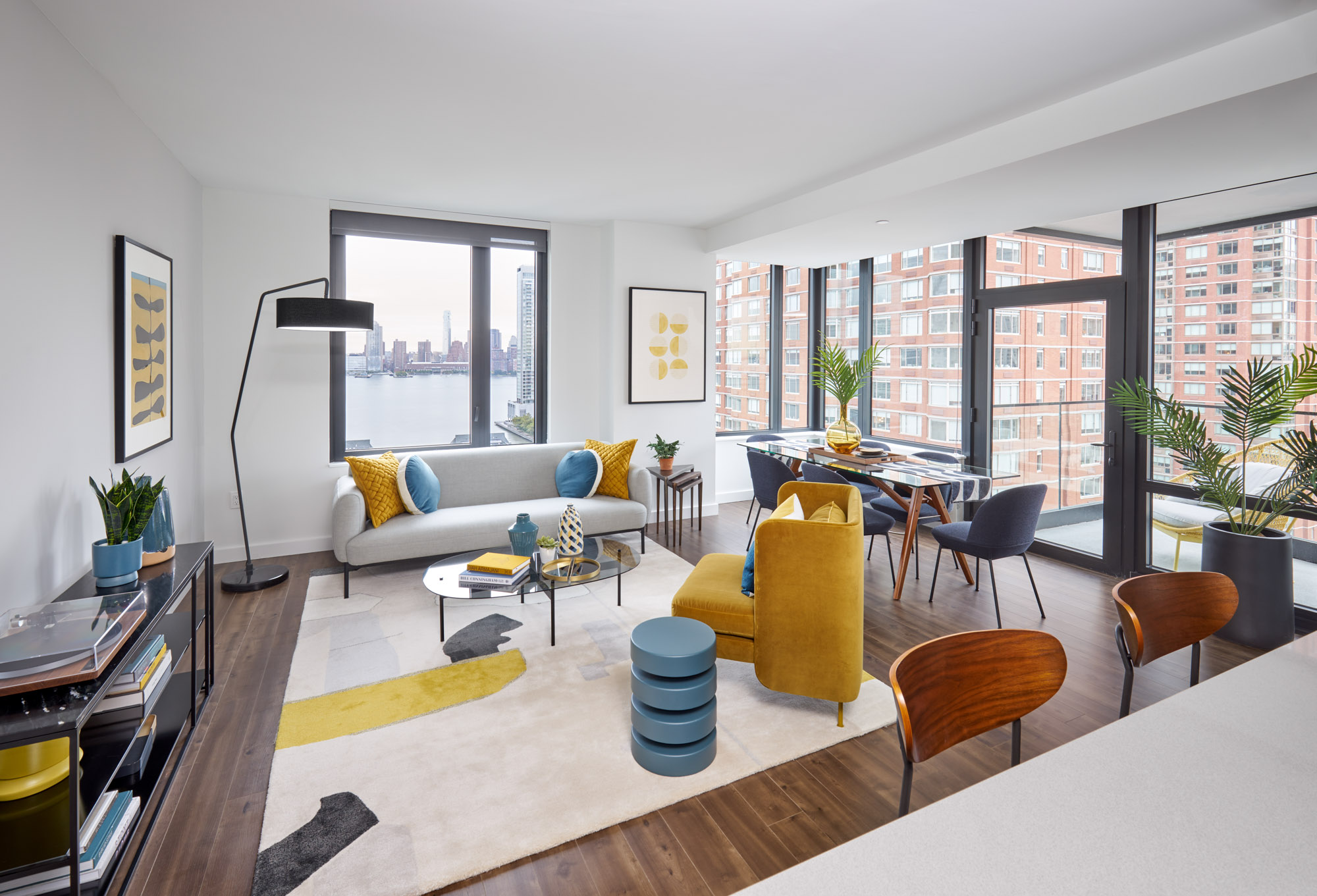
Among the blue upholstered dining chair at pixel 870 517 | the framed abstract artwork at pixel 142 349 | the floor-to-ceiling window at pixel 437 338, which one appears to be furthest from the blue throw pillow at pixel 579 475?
the framed abstract artwork at pixel 142 349

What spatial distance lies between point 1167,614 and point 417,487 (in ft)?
13.4

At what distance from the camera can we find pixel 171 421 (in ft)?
12.8

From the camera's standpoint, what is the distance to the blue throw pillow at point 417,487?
4.52 metres

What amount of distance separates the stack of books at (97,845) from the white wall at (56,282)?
85 centimetres

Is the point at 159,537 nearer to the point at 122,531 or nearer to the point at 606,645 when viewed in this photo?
the point at 122,531

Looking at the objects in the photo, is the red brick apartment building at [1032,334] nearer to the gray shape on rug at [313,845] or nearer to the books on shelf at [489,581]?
the books on shelf at [489,581]

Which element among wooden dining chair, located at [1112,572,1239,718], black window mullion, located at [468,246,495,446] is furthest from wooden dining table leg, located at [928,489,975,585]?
black window mullion, located at [468,246,495,446]

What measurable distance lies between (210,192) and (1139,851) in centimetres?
567

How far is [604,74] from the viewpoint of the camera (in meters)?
2.83

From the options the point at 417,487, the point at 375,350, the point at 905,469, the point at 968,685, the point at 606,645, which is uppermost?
the point at 375,350

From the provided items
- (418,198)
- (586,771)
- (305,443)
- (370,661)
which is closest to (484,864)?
(586,771)

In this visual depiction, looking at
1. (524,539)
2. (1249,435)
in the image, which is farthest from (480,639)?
(1249,435)

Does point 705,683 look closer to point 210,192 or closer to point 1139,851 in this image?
point 1139,851

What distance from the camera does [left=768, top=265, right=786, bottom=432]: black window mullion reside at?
714 cm
